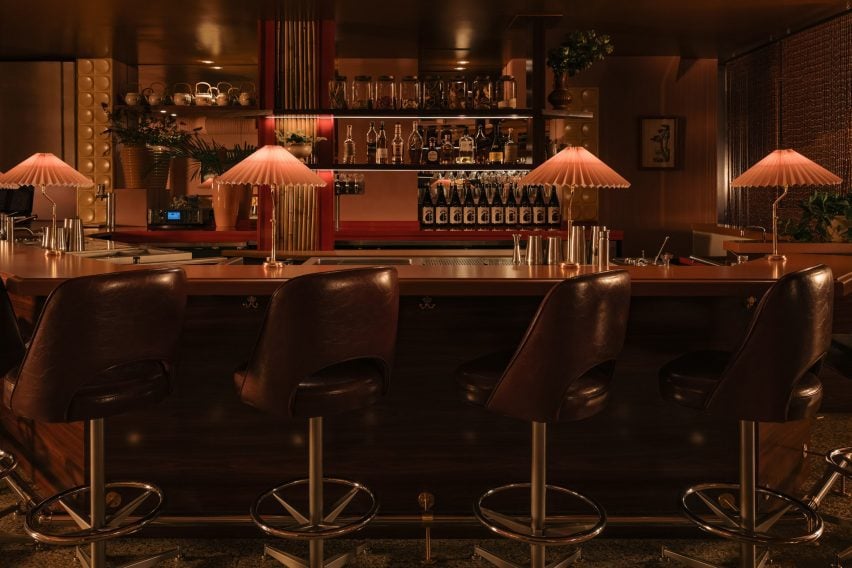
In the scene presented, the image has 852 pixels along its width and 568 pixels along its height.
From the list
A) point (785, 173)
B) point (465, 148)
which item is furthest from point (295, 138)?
point (785, 173)

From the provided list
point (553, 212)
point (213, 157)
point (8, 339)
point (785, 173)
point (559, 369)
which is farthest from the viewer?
point (213, 157)

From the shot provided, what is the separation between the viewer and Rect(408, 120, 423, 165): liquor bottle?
234 inches

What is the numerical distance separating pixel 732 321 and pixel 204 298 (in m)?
1.78

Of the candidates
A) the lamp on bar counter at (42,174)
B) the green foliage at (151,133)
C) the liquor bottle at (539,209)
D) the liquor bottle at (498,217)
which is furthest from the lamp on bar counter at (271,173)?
the green foliage at (151,133)

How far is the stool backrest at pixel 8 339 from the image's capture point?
2514 millimetres

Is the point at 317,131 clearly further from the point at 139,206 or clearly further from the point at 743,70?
A: the point at 743,70

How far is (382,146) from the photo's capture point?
252 inches

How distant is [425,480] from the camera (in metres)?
2.91

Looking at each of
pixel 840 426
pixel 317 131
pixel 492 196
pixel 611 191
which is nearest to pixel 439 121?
pixel 492 196

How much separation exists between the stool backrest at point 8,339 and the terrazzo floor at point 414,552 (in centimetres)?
68

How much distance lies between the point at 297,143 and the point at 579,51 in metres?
2.00

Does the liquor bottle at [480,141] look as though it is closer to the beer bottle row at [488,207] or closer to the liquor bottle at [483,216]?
the beer bottle row at [488,207]

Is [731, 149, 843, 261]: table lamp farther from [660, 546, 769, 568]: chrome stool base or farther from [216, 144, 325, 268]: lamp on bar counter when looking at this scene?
[216, 144, 325, 268]: lamp on bar counter

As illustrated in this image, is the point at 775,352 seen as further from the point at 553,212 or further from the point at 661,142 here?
the point at 661,142
